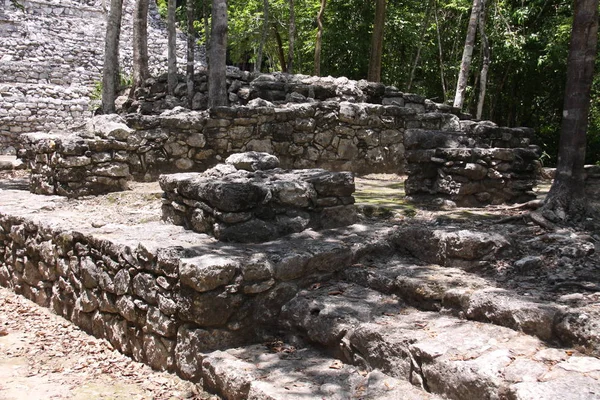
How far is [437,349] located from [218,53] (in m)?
7.80

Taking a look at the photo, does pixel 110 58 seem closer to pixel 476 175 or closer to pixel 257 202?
pixel 257 202

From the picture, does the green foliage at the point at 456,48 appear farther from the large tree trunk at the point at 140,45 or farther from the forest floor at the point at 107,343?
the forest floor at the point at 107,343

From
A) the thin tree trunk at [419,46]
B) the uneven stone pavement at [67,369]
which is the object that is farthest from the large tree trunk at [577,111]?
the thin tree trunk at [419,46]

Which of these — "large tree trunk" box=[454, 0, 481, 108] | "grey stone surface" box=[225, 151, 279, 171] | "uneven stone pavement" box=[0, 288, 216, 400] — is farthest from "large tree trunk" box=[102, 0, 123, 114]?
"large tree trunk" box=[454, 0, 481, 108]

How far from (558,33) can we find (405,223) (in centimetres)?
1181

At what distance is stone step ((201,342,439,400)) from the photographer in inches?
126

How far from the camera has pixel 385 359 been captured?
3.37 meters

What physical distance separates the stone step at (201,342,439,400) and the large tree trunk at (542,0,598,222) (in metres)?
2.80

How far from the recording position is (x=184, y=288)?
4.00 m

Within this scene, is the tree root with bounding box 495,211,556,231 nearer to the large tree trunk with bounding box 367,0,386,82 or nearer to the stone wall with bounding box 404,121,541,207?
the stone wall with bounding box 404,121,541,207

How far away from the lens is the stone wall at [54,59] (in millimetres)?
17359

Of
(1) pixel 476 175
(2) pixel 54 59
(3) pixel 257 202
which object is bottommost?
(3) pixel 257 202

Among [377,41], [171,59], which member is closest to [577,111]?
[171,59]

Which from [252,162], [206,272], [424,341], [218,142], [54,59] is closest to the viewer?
[424,341]
